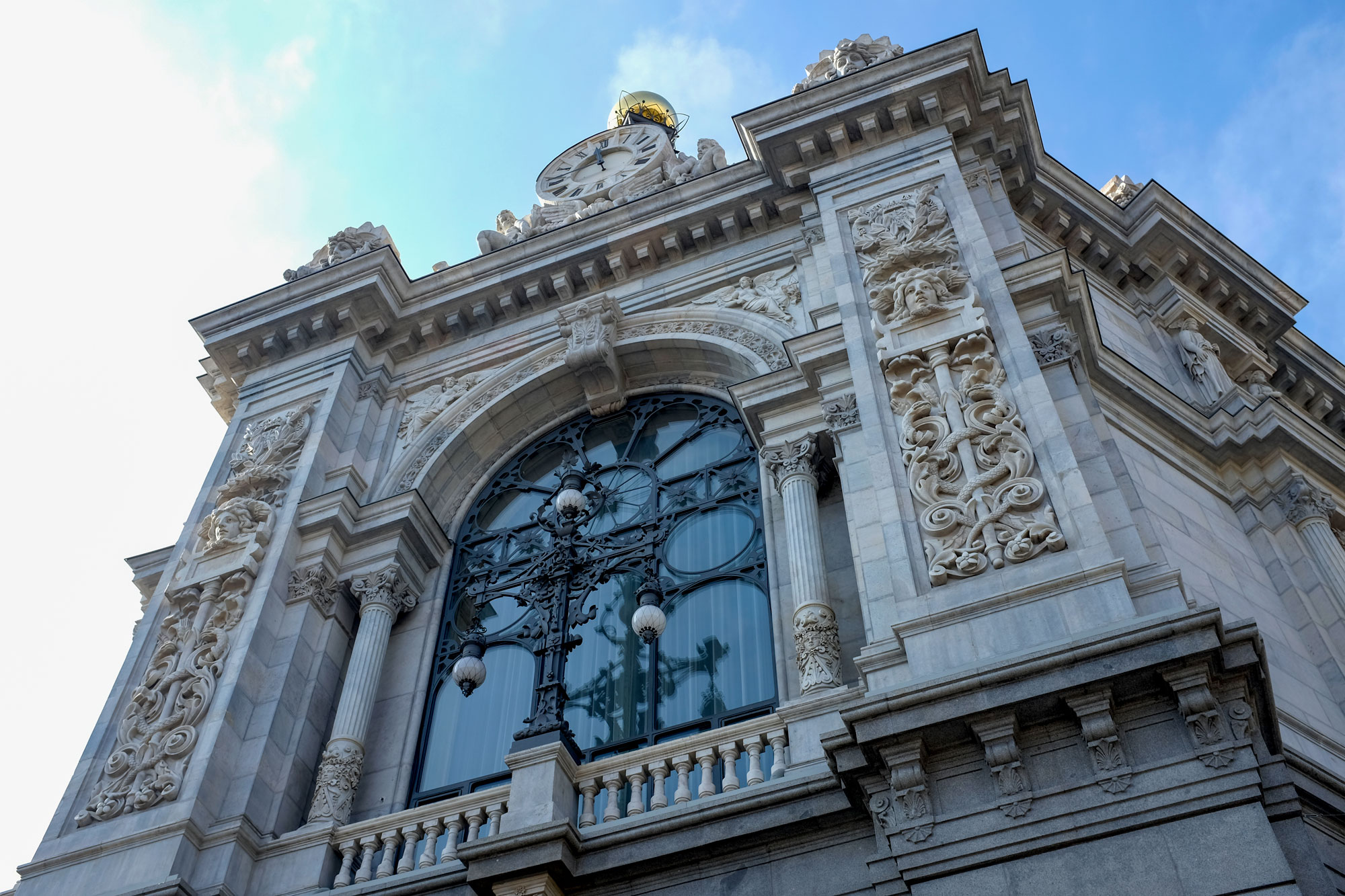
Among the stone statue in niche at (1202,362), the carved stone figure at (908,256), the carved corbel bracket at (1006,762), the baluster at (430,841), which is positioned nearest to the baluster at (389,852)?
the baluster at (430,841)

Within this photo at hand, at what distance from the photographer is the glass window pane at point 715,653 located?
1418cm

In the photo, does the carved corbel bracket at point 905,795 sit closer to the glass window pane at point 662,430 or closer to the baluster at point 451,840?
the baluster at point 451,840

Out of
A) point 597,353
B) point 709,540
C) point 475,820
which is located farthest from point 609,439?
point 475,820

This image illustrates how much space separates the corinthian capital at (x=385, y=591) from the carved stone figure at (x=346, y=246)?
22.0ft

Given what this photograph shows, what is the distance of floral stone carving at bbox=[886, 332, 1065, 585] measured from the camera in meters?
11.6

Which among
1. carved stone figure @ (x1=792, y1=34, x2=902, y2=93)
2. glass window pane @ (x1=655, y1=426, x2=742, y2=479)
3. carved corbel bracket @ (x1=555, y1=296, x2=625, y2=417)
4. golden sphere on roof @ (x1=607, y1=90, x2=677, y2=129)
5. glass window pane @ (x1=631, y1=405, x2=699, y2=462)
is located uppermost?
golden sphere on roof @ (x1=607, y1=90, x2=677, y2=129)

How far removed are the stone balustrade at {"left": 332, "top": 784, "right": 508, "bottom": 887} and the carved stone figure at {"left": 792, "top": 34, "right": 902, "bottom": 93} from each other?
11146mm

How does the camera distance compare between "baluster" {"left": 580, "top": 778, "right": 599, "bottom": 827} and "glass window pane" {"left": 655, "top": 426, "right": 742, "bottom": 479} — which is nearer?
"baluster" {"left": 580, "top": 778, "right": 599, "bottom": 827}

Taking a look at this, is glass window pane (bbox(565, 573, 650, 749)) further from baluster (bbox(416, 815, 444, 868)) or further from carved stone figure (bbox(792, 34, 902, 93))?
carved stone figure (bbox(792, 34, 902, 93))

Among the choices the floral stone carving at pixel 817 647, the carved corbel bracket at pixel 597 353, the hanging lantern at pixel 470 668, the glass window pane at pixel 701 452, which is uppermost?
the carved corbel bracket at pixel 597 353

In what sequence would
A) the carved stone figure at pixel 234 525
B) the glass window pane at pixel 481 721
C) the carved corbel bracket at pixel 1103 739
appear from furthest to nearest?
the carved stone figure at pixel 234 525 < the glass window pane at pixel 481 721 < the carved corbel bracket at pixel 1103 739

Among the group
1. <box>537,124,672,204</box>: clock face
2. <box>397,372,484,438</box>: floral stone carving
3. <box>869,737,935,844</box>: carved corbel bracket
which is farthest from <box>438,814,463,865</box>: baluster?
<box>537,124,672,204</box>: clock face

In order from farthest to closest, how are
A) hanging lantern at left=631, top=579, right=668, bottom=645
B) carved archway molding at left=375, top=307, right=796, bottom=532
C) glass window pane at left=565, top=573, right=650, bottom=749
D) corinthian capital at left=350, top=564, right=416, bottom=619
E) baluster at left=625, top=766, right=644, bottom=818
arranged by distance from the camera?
carved archway molding at left=375, top=307, right=796, bottom=532, corinthian capital at left=350, top=564, right=416, bottom=619, glass window pane at left=565, top=573, right=650, bottom=749, baluster at left=625, top=766, right=644, bottom=818, hanging lantern at left=631, top=579, right=668, bottom=645

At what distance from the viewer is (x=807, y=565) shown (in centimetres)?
1392
